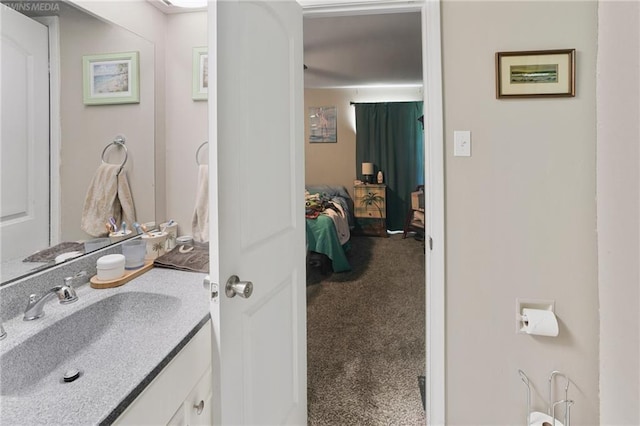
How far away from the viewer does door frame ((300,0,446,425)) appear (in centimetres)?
135

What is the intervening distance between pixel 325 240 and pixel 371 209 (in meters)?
2.26

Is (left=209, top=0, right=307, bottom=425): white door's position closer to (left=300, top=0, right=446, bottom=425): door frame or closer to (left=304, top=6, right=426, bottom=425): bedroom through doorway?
(left=300, top=0, right=446, bottom=425): door frame

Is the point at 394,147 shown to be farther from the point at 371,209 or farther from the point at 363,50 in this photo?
the point at 363,50

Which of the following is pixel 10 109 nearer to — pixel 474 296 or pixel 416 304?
pixel 474 296

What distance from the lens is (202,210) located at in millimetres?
1520

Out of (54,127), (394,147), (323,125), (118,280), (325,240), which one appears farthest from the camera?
(323,125)

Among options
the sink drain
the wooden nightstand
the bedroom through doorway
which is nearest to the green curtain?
the bedroom through doorway

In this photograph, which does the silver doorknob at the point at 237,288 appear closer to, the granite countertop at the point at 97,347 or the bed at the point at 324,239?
the granite countertop at the point at 97,347

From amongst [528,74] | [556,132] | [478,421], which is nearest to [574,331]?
[478,421]

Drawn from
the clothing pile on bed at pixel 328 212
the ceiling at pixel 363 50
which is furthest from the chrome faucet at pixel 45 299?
the clothing pile on bed at pixel 328 212

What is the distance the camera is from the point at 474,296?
1.40 metres

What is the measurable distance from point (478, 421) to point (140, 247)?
162 cm

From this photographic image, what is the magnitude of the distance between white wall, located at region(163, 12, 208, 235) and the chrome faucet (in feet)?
2.01

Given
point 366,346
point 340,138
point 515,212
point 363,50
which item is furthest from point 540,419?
point 340,138
